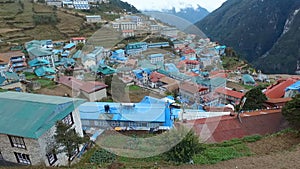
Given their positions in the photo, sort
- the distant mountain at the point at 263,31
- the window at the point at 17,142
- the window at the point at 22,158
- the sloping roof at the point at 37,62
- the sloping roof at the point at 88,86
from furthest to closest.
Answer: the distant mountain at the point at 263,31, the sloping roof at the point at 37,62, the sloping roof at the point at 88,86, the window at the point at 22,158, the window at the point at 17,142

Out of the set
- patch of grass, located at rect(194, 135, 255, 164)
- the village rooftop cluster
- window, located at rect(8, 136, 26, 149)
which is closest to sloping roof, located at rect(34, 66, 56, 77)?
the village rooftop cluster

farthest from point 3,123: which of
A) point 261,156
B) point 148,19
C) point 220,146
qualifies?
point 261,156

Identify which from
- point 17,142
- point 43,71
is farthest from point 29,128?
point 43,71

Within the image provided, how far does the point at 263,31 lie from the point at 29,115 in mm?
97257

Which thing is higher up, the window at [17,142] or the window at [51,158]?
the window at [17,142]

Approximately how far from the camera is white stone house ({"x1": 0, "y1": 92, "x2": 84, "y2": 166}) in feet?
23.2

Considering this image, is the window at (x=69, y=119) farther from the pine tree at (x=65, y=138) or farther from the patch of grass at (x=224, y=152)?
the patch of grass at (x=224, y=152)

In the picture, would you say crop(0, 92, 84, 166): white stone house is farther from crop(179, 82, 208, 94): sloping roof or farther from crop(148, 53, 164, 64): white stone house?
crop(179, 82, 208, 94): sloping roof

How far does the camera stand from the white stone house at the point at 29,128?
7.09 metres

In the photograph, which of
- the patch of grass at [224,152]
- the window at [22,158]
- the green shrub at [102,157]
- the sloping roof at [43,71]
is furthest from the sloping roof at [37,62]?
the patch of grass at [224,152]

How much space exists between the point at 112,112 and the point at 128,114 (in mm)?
1295

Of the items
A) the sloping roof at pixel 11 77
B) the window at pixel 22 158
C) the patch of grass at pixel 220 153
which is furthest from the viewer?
the sloping roof at pixel 11 77

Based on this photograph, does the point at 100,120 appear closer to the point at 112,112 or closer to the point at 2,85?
the point at 112,112

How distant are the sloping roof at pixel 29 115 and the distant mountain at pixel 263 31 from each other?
6855 cm
